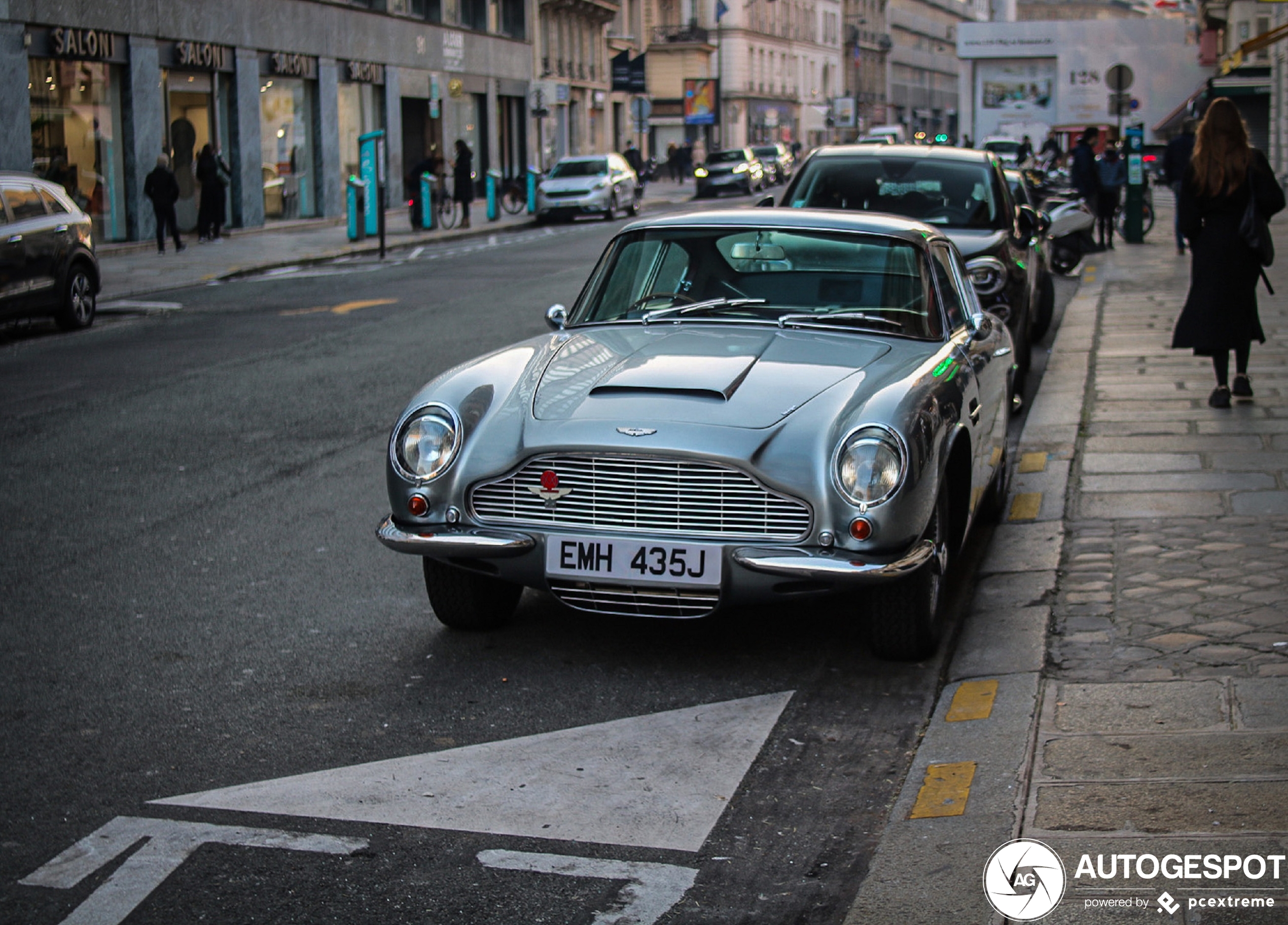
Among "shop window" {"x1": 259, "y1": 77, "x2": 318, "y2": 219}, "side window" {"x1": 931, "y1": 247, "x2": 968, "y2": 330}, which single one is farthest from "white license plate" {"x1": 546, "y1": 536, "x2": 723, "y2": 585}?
"shop window" {"x1": 259, "y1": 77, "x2": 318, "y2": 219}

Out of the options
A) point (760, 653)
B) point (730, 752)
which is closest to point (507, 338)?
point (760, 653)

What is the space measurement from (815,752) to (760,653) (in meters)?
0.90

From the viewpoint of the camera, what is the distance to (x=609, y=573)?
4.85 meters

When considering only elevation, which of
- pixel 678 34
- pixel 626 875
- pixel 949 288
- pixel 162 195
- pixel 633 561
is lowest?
pixel 626 875

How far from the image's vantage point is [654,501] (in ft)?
15.9

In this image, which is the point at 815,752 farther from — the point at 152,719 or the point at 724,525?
the point at 152,719

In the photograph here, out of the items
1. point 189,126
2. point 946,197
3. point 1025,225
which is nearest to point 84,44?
point 189,126

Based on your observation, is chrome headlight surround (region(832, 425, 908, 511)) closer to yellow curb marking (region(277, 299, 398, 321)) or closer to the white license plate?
the white license plate

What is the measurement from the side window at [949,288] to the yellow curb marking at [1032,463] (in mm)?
1611

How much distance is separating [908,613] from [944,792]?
1082mm

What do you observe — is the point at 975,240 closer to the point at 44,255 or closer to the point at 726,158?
the point at 44,255

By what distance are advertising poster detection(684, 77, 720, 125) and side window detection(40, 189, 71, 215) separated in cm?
6808

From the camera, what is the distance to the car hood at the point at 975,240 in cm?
1059

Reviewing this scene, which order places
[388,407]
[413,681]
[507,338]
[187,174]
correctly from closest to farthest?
[413,681], [388,407], [507,338], [187,174]
